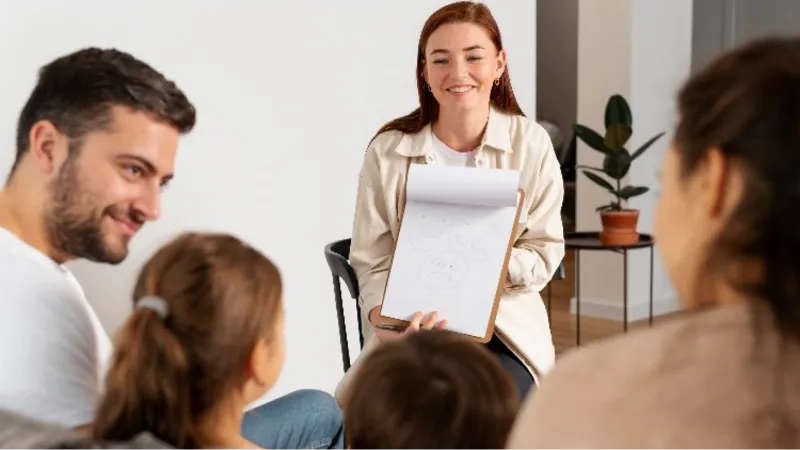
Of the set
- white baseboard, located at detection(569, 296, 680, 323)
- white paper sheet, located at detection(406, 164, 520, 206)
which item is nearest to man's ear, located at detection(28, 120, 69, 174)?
white paper sheet, located at detection(406, 164, 520, 206)

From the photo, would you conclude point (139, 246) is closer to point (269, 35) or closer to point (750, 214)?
point (269, 35)

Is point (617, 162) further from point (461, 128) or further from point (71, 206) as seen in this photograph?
point (71, 206)

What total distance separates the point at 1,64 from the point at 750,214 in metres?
1.32

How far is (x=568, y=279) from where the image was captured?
491cm

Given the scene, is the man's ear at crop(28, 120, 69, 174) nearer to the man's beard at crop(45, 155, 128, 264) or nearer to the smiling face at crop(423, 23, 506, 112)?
the man's beard at crop(45, 155, 128, 264)

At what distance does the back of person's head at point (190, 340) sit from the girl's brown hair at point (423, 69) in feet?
Result: 2.98

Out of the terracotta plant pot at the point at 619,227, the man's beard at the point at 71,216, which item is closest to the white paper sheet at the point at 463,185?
the man's beard at the point at 71,216

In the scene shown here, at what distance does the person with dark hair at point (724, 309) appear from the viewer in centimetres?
65

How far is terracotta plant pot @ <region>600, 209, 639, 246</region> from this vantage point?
10.2 feet

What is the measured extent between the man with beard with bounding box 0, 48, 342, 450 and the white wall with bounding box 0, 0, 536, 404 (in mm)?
160

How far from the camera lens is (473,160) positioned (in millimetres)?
1846

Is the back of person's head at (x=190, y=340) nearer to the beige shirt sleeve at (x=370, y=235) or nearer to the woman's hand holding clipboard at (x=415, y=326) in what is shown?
the woman's hand holding clipboard at (x=415, y=326)

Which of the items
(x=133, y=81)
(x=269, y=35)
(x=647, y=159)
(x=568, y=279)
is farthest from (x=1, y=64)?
Result: (x=568, y=279)

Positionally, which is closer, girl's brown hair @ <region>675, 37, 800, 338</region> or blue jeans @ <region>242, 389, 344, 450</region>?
girl's brown hair @ <region>675, 37, 800, 338</region>
